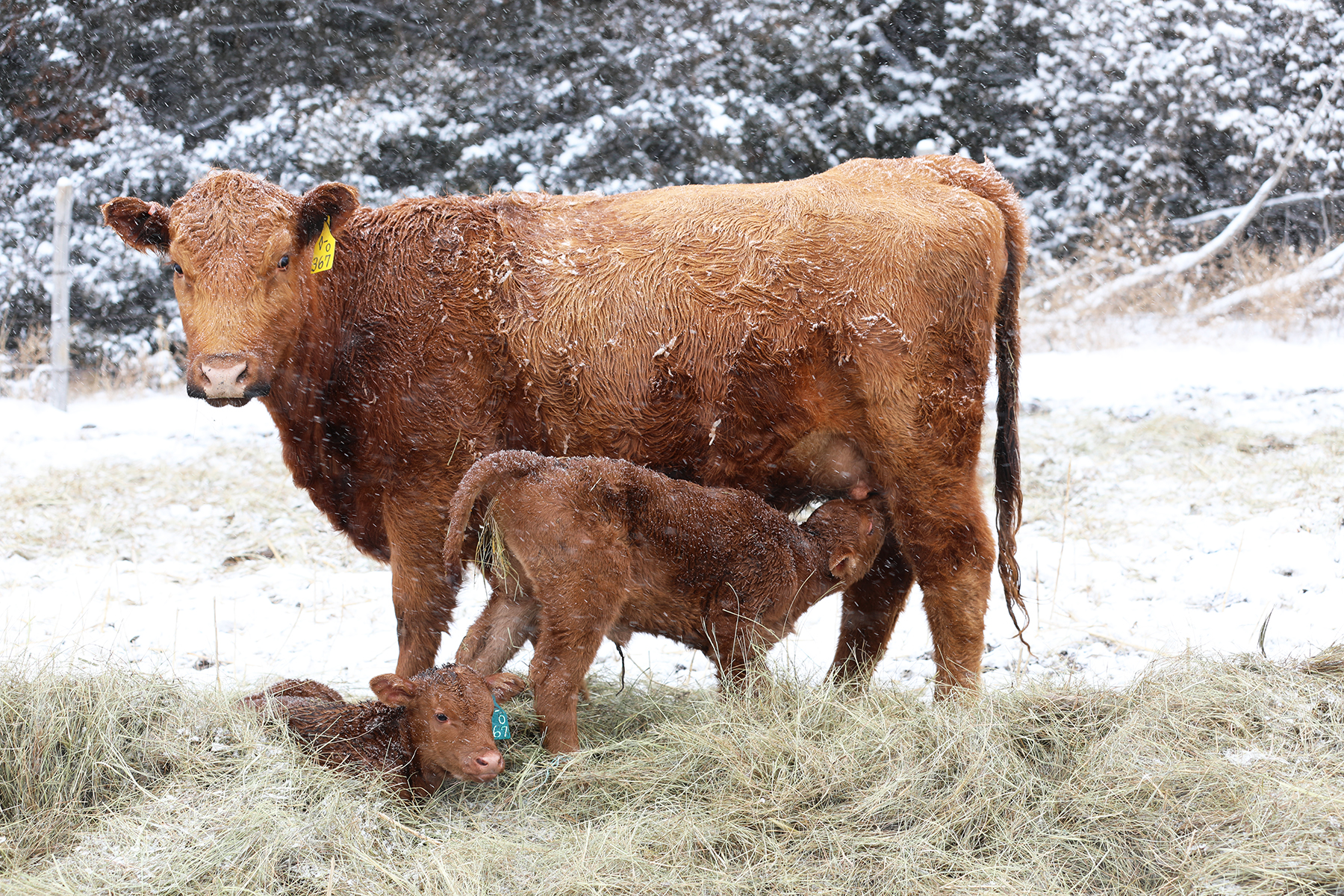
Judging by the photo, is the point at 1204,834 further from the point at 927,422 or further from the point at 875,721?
the point at 927,422

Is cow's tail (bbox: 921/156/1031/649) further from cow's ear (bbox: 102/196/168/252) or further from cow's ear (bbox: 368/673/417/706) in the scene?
cow's ear (bbox: 102/196/168/252)

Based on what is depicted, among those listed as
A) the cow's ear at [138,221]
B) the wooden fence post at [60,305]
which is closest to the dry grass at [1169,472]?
the cow's ear at [138,221]

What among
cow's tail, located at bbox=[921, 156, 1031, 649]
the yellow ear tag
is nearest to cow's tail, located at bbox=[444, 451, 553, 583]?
the yellow ear tag

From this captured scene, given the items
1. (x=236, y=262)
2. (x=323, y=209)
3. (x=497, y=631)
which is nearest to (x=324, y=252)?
(x=323, y=209)

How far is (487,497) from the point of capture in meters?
3.62

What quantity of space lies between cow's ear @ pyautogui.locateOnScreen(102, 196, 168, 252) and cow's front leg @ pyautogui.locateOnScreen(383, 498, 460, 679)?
130 cm

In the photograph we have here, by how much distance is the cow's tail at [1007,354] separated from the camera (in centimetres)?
437

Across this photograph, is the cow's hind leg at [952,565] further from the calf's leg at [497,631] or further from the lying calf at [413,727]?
the lying calf at [413,727]

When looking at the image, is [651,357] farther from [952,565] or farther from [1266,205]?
[1266,205]

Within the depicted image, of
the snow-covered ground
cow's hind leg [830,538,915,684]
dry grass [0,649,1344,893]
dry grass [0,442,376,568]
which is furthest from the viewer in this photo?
dry grass [0,442,376,568]

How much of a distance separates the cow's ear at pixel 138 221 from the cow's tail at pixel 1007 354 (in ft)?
9.93

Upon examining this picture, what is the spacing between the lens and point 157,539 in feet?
22.6

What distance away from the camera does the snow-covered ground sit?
4.92 m

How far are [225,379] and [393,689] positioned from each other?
1.12 meters
